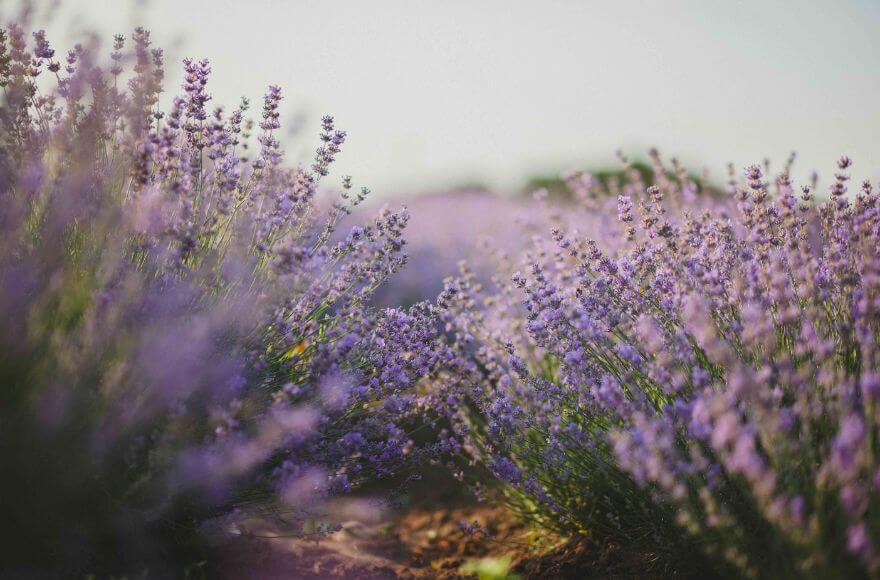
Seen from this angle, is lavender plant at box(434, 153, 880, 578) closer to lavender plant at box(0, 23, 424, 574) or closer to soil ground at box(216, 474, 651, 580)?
soil ground at box(216, 474, 651, 580)

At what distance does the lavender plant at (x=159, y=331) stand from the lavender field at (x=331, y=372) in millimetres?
10

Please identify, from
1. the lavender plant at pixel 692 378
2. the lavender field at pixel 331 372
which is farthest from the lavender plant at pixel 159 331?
the lavender plant at pixel 692 378

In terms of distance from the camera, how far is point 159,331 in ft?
5.95

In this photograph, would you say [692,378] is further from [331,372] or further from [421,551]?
[421,551]

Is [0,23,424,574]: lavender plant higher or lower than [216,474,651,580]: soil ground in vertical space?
higher

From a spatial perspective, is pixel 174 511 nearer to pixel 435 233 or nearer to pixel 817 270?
pixel 817 270

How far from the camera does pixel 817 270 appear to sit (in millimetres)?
2148

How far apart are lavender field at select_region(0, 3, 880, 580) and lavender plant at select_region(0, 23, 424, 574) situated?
1cm

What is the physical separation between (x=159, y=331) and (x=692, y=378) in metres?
1.45

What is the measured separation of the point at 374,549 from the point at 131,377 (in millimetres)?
1638

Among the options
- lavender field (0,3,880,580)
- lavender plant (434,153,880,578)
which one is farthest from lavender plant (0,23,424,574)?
lavender plant (434,153,880,578)

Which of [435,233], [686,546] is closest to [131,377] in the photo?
[686,546]

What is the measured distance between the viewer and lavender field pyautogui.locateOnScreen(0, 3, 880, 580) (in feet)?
5.51

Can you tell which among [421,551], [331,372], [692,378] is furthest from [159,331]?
[421,551]
